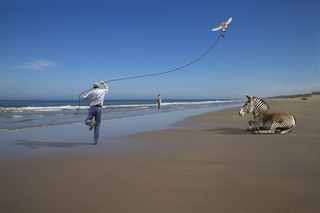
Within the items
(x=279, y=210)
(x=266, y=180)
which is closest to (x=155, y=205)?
(x=279, y=210)

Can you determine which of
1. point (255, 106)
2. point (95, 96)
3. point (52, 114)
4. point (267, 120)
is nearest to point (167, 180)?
point (95, 96)

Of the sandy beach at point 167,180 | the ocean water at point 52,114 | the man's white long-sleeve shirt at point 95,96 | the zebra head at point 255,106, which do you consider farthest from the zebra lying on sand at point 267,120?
the ocean water at point 52,114

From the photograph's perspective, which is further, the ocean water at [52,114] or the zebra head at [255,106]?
the ocean water at [52,114]

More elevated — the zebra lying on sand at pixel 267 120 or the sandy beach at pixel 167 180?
the zebra lying on sand at pixel 267 120

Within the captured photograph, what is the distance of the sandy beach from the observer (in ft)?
8.34

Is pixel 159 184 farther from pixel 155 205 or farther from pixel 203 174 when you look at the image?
pixel 203 174

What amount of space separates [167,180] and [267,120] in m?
5.73

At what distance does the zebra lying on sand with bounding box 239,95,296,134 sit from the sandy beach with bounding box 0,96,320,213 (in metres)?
1.75

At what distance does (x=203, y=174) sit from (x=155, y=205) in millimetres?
1277

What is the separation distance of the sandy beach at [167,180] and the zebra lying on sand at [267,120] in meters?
1.75

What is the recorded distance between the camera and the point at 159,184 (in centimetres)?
314

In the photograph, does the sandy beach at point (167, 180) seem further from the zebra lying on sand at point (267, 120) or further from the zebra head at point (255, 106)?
the zebra head at point (255, 106)

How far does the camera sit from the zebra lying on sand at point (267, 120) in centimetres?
711

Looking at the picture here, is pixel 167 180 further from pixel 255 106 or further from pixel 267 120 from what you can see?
pixel 255 106
